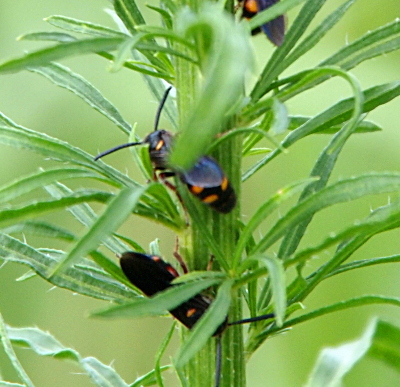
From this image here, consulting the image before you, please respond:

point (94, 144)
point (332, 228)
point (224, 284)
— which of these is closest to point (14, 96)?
point (94, 144)

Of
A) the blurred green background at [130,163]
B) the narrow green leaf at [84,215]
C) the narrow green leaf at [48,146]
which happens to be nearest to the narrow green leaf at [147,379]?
the narrow green leaf at [84,215]

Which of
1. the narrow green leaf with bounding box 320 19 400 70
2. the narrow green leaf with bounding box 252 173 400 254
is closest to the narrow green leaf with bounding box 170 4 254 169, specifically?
the narrow green leaf with bounding box 252 173 400 254

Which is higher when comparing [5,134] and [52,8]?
[52,8]

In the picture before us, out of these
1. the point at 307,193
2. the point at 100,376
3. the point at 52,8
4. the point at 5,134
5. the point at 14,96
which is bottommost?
the point at 100,376

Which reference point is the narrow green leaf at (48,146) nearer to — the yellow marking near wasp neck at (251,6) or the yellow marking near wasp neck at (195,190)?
the yellow marking near wasp neck at (195,190)

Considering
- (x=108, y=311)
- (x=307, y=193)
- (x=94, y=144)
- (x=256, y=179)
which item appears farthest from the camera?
(x=94, y=144)

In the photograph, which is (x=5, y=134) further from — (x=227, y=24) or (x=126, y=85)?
(x=126, y=85)

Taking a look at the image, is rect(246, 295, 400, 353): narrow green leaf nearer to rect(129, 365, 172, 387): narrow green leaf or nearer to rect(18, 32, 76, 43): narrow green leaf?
rect(129, 365, 172, 387): narrow green leaf
